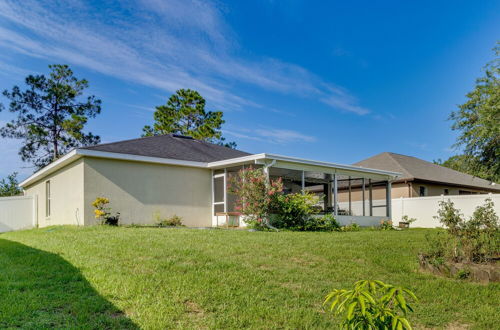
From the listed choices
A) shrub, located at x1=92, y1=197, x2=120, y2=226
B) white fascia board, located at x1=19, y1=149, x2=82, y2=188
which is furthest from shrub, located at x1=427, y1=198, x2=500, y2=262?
white fascia board, located at x1=19, y1=149, x2=82, y2=188

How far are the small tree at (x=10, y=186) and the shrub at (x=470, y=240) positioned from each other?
27.2m

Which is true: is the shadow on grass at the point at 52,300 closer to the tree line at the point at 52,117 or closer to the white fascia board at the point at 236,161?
the white fascia board at the point at 236,161

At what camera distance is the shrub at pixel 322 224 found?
529 inches

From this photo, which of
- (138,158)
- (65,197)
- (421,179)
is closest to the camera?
(138,158)

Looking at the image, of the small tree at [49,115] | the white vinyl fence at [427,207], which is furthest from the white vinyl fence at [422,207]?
the small tree at [49,115]

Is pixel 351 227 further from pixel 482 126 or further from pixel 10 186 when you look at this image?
pixel 10 186

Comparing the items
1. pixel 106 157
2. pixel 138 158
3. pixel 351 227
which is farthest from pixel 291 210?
pixel 106 157

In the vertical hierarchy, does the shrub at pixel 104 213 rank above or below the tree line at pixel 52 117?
below

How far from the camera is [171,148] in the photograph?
15.9 metres

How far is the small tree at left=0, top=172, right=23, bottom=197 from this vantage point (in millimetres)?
26641

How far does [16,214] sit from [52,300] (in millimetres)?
15038

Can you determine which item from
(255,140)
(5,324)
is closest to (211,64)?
(255,140)

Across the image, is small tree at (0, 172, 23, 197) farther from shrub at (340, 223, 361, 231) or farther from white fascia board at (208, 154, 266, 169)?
shrub at (340, 223, 361, 231)

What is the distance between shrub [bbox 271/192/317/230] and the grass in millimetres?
4937
